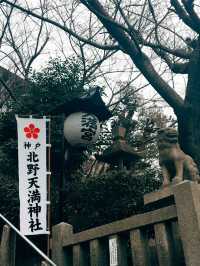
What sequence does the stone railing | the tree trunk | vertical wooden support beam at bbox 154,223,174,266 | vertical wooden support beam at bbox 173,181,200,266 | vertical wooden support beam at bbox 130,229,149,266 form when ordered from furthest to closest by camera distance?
the tree trunk → vertical wooden support beam at bbox 130,229,149,266 → vertical wooden support beam at bbox 154,223,174,266 → the stone railing → vertical wooden support beam at bbox 173,181,200,266

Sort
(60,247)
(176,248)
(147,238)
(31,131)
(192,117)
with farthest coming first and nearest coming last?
1. (192,117)
2. (31,131)
3. (60,247)
4. (147,238)
5. (176,248)

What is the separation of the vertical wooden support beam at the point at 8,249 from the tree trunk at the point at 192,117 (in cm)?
394

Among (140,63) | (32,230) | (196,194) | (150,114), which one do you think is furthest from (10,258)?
(150,114)

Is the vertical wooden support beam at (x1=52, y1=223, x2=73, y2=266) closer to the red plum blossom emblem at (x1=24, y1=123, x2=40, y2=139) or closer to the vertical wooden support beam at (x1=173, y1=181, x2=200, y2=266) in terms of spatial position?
the red plum blossom emblem at (x1=24, y1=123, x2=40, y2=139)

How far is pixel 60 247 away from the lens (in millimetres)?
5461

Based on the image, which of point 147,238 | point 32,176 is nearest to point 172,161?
point 147,238

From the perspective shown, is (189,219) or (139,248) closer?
(189,219)

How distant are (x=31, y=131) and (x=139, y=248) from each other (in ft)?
10.8

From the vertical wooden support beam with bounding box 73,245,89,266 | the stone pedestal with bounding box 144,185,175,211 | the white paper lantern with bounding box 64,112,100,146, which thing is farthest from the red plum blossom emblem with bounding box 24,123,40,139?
the stone pedestal with bounding box 144,185,175,211

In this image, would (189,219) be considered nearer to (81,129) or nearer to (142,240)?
(142,240)

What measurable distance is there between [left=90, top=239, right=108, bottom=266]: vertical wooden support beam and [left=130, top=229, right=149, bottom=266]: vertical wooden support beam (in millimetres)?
572

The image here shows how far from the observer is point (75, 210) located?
7.93m

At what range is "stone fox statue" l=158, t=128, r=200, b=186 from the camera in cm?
529

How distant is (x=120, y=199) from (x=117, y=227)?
302cm
